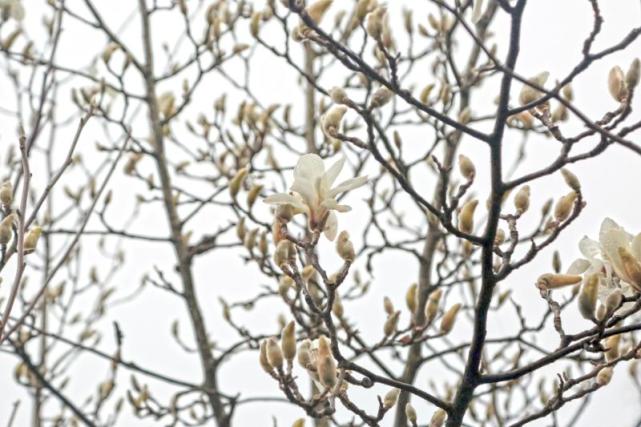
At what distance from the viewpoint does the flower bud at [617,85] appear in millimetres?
1099

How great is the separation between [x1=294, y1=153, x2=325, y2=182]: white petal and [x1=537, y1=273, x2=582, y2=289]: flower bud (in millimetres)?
337

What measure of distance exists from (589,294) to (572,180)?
21cm

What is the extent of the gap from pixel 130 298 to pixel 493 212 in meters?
2.42

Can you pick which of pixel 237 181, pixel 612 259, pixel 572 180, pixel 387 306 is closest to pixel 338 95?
pixel 572 180

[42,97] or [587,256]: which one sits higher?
[42,97]

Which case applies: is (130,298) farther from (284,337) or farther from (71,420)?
(284,337)

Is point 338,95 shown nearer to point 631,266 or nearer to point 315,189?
point 315,189

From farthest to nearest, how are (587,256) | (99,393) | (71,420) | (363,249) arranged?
(71,420), (99,393), (363,249), (587,256)

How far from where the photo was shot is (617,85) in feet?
3.60

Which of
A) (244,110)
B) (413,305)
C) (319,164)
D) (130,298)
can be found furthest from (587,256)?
(130,298)

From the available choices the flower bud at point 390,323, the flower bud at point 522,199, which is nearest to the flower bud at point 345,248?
the flower bud at point 522,199

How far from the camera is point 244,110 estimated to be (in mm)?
2420

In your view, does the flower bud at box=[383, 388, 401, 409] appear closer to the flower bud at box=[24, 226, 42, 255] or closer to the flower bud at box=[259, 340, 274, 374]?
the flower bud at box=[259, 340, 274, 374]

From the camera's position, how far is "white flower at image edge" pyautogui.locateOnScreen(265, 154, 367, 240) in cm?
112
